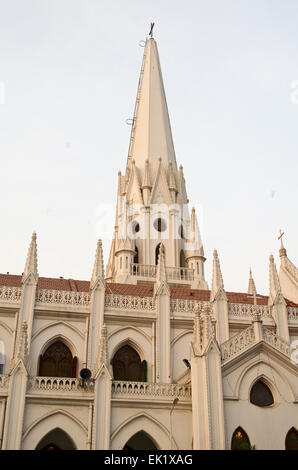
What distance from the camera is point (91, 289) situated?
29.4m

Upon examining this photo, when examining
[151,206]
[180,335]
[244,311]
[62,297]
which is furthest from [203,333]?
[151,206]

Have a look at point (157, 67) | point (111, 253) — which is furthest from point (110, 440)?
point (157, 67)

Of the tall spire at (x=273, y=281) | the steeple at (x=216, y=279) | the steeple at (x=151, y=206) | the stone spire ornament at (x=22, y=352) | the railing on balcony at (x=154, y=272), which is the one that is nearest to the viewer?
the stone spire ornament at (x=22, y=352)

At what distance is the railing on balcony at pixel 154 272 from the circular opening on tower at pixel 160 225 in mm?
3792

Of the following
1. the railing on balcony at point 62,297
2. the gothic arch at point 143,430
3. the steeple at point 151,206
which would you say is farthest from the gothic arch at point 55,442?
the steeple at point 151,206

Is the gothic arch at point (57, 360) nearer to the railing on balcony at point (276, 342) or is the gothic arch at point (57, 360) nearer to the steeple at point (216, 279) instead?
the steeple at point (216, 279)

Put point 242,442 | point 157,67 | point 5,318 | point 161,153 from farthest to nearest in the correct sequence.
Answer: point 157,67, point 161,153, point 5,318, point 242,442

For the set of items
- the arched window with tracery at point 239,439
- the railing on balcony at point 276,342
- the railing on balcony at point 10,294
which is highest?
the railing on balcony at point 10,294

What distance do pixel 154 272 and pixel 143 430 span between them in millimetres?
17479

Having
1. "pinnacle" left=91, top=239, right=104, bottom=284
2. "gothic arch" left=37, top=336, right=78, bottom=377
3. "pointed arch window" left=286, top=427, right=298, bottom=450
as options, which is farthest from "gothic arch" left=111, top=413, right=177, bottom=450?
"pinnacle" left=91, top=239, right=104, bottom=284

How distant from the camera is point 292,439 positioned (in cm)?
2398

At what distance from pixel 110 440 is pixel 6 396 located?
4602 millimetres

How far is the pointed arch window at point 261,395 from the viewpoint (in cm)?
2436
